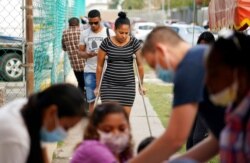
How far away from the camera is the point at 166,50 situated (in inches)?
125

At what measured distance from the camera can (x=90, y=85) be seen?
8531 millimetres

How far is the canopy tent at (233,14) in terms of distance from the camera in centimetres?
632

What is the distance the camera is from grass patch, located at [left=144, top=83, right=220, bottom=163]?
11012 mm

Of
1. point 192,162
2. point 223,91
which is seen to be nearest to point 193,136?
point 192,162

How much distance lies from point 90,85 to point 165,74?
5.37 m

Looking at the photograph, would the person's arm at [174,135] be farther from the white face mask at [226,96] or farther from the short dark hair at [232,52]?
the short dark hair at [232,52]

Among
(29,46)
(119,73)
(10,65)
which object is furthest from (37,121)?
(10,65)

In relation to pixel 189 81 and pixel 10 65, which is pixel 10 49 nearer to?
pixel 10 65

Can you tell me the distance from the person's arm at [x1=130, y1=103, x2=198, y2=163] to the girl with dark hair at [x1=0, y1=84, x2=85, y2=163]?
1.27ft

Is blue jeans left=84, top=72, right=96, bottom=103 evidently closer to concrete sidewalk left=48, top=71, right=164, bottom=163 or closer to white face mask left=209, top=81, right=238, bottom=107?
concrete sidewalk left=48, top=71, right=164, bottom=163

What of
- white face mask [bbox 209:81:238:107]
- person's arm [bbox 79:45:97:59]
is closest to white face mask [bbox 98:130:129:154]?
white face mask [bbox 209:81:238:107]

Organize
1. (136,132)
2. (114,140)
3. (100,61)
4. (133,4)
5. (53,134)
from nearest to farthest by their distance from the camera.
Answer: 1. (53,134)
2. (114,140)
3. (100,61)
4. (136,132)
5. (133,4)

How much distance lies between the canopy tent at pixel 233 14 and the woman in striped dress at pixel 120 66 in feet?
3.68

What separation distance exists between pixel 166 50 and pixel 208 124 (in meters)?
0.46
